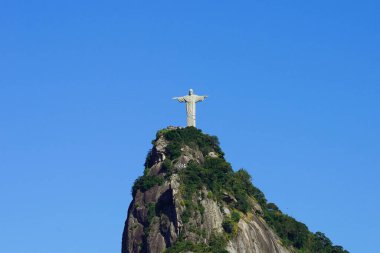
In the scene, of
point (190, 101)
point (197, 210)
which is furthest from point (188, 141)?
point (197, 210)

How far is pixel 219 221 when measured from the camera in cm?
13875

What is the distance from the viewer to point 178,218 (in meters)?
136

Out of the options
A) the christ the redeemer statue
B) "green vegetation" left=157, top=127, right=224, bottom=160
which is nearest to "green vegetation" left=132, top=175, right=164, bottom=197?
"green vegetation" left=157, top=127, right=224, bottom=160

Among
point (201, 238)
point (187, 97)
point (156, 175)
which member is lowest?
point (201, 238)

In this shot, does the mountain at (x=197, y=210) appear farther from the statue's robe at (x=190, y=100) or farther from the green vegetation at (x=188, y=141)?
the statue's robe at (x=190, y=100)

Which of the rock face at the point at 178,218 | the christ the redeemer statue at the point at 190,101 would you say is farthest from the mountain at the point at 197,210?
the christ the redeemer statue at the point at 190,101

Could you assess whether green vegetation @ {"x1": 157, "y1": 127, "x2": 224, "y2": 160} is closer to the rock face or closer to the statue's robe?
the rock face

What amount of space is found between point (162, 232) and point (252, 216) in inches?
506

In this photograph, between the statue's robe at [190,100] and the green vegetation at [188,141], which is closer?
the green vegetation at [188,141]

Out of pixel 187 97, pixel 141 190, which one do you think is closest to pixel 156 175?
pixel 141 190

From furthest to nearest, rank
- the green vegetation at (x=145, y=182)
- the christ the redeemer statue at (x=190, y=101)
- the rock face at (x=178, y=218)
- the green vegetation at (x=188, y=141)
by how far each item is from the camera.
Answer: the christ the redeemer statue at (x=190, y=101) < the green vegetation at (x=188, y=141) < the green vegetation at (x=145, y=182) < the rock face at (x=178, y=218)

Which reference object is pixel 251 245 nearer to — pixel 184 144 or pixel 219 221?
pixel 219 221

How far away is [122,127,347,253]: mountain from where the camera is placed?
13675 cm

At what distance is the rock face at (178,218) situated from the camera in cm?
13662
